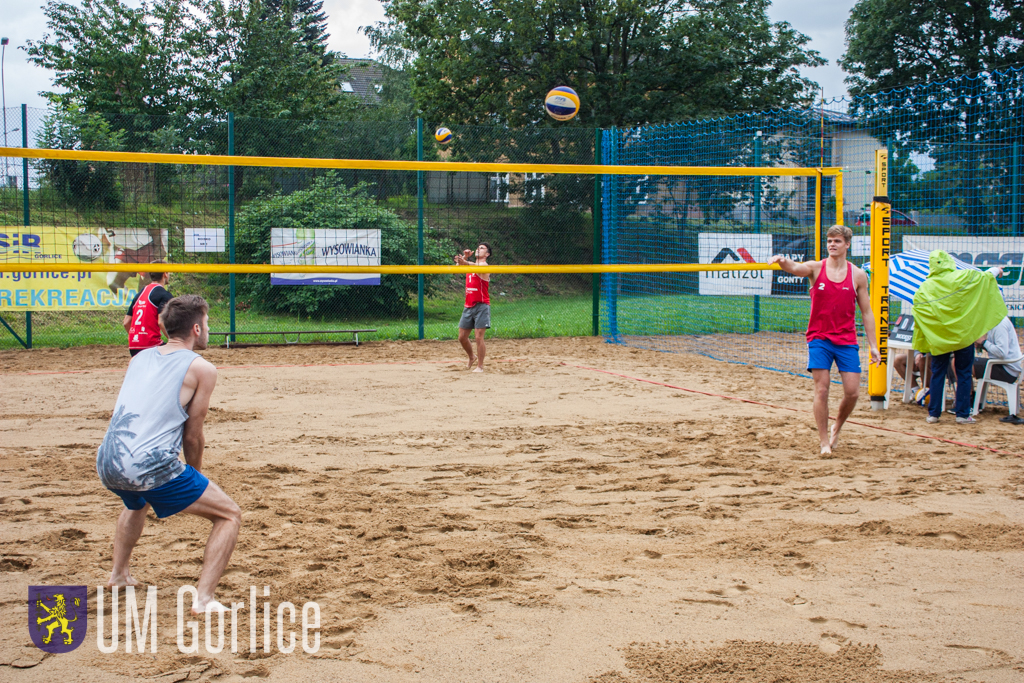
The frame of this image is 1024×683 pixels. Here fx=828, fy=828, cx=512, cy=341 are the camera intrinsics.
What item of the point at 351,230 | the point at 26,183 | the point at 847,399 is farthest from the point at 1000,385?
the point at 26,183

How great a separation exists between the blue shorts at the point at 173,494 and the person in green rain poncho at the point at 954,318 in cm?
616

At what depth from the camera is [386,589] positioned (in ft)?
12.0

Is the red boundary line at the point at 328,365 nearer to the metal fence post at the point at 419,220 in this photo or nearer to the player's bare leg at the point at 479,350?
the player's bare leg at the point at 479,350

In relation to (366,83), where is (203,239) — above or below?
below

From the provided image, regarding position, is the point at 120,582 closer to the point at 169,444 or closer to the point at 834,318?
the point at 169,444

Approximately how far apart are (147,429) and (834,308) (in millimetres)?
4766

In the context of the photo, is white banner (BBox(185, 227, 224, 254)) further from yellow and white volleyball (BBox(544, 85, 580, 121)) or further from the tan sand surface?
yellow and white volleyball (BBox(544, 85, 580, 121))

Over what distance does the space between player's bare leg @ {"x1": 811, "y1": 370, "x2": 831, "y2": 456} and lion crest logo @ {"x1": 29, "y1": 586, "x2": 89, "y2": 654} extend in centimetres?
484

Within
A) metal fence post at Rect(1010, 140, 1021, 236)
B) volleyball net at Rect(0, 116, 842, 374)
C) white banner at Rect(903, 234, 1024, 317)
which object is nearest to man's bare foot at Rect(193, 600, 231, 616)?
volleyball net at Rect(0, 116, 842, 374)

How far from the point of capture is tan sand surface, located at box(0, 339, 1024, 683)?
3082mm

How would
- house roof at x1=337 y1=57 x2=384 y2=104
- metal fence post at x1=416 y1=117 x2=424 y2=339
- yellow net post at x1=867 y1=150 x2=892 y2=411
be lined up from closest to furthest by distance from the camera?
1. yellow net post at x1=867 y1=150 x2=892 y2=411
2. metal fence post at x1=416 y1=117 x2=424 y2=339
3. house roof at x1=337 y1=57 x2=384 y2=104

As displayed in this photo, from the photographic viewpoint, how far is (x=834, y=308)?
608 centimetres

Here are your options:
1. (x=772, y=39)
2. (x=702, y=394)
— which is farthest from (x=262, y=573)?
(x=772, y=39)

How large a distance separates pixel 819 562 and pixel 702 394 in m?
4.67
